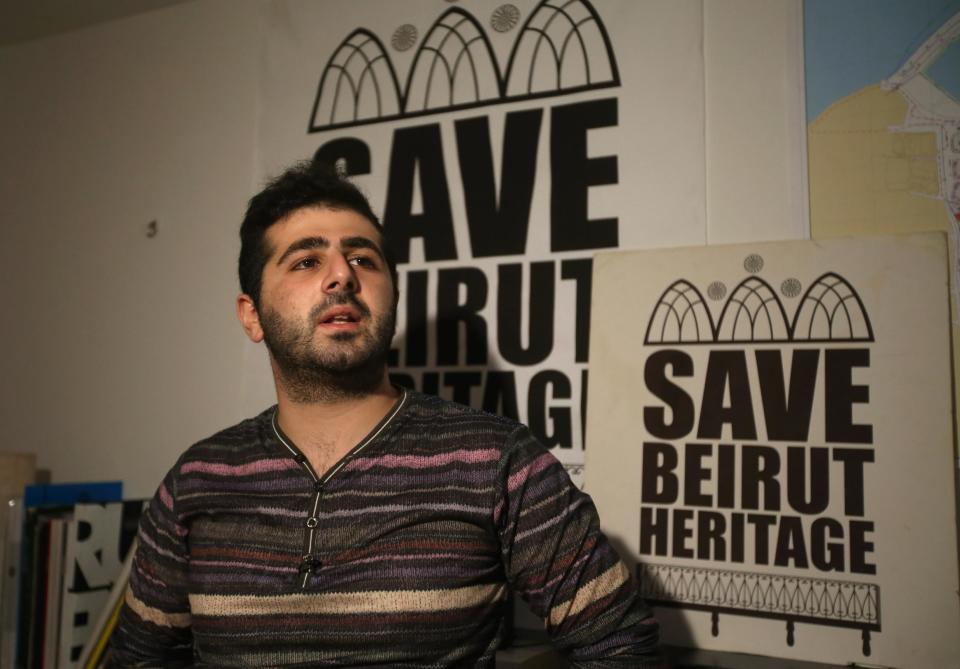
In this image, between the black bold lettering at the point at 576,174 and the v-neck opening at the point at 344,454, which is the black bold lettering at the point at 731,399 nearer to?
the black bold lettering at the point at 576,174

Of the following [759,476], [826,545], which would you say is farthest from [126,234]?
[826,545]

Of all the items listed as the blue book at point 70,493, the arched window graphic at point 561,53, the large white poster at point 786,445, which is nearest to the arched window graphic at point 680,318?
the large white poster at point 786,445

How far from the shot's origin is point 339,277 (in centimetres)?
128

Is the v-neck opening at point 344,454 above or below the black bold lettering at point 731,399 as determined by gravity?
below

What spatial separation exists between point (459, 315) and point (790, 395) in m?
0.70

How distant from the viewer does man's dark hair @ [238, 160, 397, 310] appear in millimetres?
1388

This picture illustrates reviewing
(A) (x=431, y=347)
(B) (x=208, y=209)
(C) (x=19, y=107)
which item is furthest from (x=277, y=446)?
(C) (x=19, y=107)

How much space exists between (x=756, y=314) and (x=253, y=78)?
1.41 metres

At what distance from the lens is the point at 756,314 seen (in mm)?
1475

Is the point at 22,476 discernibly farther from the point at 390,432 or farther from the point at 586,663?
the point at 586,663

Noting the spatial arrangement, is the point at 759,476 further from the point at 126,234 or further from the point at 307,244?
the point at 126,234

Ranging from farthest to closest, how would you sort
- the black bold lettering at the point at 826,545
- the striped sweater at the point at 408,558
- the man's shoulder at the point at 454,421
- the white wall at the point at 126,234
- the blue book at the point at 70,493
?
1. the white wall at the point at 126,234
2. the blue book at the point at 70,493
3. the black bold lettering at the point at 826,545
4. the man's shoulder at the point at 454,421
5. the striped sweater at the point at 408,558

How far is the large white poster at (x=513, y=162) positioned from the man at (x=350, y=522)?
0.37m

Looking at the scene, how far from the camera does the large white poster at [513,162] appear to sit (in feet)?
5.30
